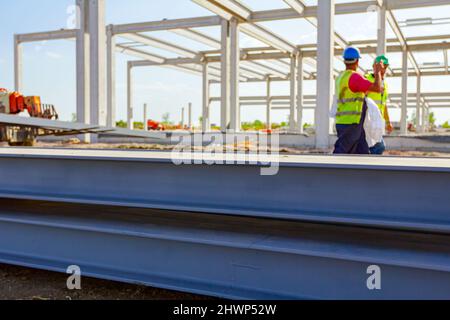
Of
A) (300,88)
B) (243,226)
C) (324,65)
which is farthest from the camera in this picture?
(300,88)

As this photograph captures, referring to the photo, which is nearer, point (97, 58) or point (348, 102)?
point (348, 102)

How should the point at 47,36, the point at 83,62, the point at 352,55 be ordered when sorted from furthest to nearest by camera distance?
the point at 47,36
the point at 83,62
the point at 352,55

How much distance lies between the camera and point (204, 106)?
26.4 meters

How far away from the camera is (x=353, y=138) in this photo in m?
4.43

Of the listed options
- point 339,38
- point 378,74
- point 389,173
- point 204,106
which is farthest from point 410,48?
point 389,173

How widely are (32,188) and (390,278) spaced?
2461mm

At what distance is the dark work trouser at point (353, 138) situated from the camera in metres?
4.43

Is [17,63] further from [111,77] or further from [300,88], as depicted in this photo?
[300,88]

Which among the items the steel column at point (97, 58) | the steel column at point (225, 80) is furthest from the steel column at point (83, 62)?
the steel column at point (225, 80)

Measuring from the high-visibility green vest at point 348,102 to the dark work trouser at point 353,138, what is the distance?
52mm

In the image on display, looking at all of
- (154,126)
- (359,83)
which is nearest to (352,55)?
(359,83)

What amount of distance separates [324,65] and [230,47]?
20.2 feet

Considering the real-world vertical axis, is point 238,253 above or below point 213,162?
Answer: below

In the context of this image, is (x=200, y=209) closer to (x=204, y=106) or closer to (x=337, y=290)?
(x=337, y=290)
